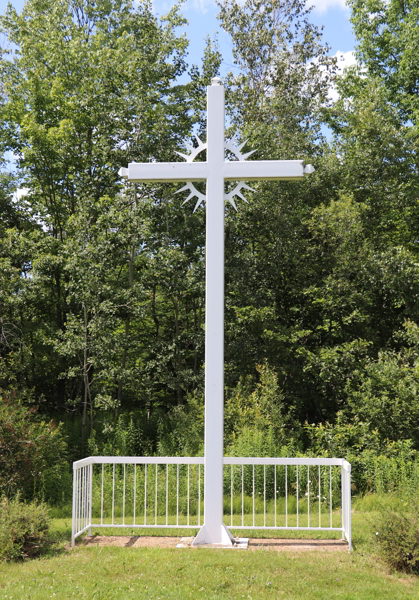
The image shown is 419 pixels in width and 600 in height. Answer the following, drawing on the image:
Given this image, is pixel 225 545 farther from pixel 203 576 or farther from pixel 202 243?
pixel 202 243

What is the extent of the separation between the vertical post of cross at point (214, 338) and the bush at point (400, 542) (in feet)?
5.24

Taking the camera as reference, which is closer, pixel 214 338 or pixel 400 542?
pixel 400 542

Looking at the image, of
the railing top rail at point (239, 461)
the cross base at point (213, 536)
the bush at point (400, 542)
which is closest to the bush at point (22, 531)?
the railing top rail at point (239, 461)

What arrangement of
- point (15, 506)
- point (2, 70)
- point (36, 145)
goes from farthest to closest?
point (2, 70)
point (36, 145)
point (15, 506)

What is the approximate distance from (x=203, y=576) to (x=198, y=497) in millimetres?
2521

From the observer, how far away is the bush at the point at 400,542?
550 cm

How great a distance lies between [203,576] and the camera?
5.29 m

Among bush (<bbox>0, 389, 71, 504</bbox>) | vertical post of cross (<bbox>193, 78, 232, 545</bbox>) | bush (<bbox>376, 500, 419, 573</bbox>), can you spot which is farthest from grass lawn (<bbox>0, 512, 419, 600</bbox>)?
bush (<bbox>0, 389, 71, 504</bbox>)

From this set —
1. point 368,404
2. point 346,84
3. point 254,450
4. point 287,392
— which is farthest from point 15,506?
point 346,84

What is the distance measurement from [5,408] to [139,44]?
9.58 m

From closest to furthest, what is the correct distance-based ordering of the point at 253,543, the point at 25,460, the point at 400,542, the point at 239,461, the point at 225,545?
the point at 400,542
the point at 225,545
the point at 253,543
the point at 239,461
the point at 25,460

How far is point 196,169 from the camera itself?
6.81 metres

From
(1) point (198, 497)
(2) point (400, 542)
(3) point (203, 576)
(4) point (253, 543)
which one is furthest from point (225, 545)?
(2) point (400, 542)

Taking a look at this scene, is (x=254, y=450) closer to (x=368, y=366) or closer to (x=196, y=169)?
(x=368, y=366)
